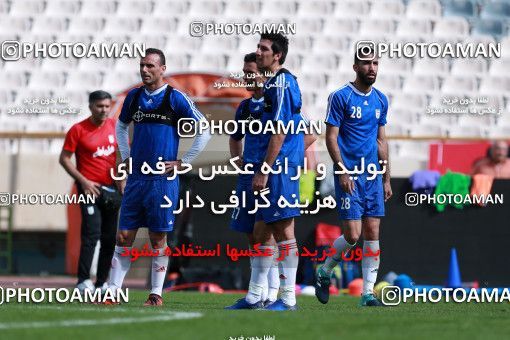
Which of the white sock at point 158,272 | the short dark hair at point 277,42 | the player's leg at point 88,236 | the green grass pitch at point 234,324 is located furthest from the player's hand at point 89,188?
the short dark hair at point 277,42

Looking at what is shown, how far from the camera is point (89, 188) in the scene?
370 inches

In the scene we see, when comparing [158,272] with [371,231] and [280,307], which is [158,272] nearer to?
[280,307]

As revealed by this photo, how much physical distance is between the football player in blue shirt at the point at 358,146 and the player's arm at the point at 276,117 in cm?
92

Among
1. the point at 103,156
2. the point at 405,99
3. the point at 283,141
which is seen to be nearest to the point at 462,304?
the point at 283,141

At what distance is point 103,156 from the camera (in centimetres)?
974

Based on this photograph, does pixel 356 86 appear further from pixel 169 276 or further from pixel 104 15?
pixel 104 15

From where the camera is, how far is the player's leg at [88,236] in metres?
9.76

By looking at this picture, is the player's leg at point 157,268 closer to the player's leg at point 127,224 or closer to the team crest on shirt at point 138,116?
the player's leg at point 127,224

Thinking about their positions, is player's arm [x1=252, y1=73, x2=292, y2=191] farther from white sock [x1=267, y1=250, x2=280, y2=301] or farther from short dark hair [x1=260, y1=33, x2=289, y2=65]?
white sock [x1=267, y1=250, x2=280, y2=301]

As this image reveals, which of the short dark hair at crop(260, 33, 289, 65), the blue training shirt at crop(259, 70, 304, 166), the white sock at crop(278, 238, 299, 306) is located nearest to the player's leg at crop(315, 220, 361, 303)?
the white sock at crop(278, 238, 299, 306)

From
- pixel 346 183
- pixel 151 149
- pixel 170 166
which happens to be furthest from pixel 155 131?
pixel 346 183

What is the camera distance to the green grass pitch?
5.21 metres

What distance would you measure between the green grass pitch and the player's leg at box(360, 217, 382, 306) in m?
0.90

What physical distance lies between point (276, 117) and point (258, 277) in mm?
1094
